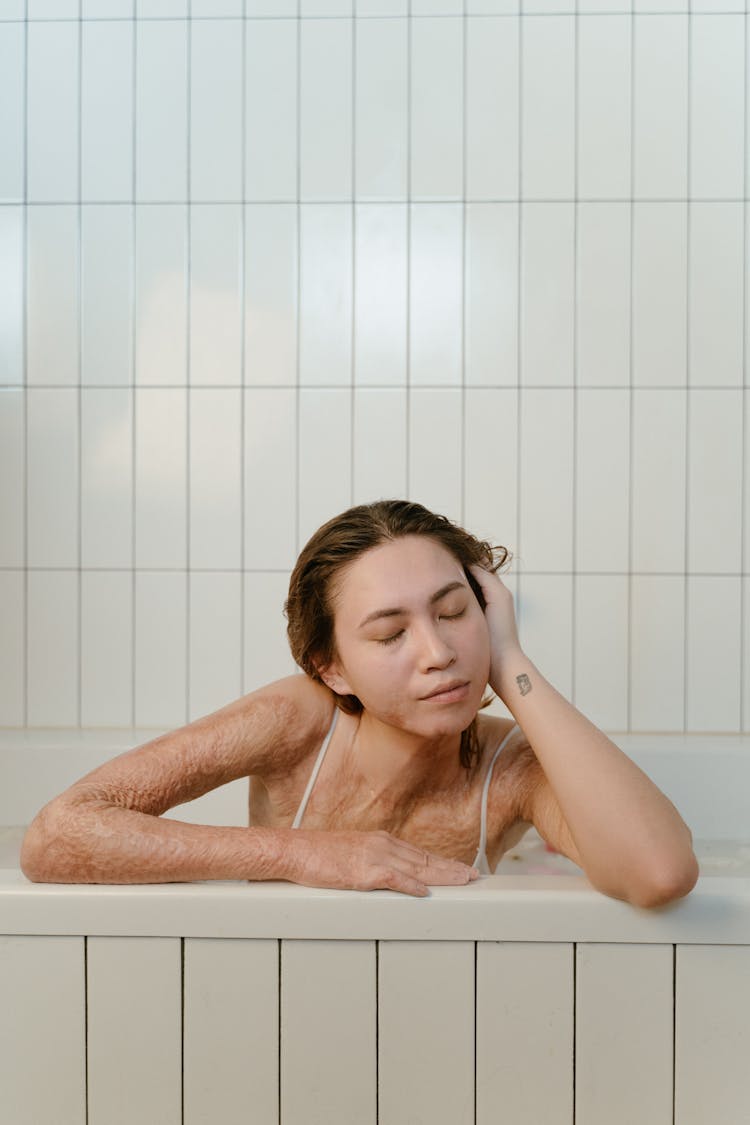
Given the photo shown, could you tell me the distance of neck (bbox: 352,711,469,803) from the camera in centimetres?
125

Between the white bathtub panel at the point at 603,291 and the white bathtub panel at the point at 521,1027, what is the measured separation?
1550mm

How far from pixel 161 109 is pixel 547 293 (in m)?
0.90

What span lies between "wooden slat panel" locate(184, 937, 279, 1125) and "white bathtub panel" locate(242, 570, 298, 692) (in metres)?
1.36

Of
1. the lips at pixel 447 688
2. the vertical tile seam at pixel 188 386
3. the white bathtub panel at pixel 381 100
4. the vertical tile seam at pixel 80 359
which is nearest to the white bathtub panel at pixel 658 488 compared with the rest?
the white bathtub panel at pixel 381 100

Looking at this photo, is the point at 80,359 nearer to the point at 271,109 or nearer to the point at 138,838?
the point at 271,109

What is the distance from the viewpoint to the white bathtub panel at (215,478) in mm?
2314

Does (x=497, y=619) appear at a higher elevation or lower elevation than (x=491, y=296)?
lower

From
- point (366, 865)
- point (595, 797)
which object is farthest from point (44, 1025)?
point (595, 797)

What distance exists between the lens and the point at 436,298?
7.51ft

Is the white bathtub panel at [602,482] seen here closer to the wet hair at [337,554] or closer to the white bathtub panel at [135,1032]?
the wet hair at [337,554]

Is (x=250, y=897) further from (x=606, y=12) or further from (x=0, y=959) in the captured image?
(x=606, y=12)

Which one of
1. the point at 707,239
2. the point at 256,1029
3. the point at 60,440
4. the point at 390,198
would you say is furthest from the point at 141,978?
the point at 707,239

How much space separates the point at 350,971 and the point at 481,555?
1.59 feet

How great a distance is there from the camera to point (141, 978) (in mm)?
969
